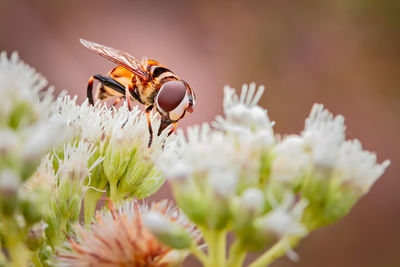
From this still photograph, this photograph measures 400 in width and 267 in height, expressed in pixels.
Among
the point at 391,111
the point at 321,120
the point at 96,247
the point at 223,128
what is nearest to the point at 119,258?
the point at 96,247

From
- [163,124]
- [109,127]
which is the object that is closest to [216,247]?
[109,127]

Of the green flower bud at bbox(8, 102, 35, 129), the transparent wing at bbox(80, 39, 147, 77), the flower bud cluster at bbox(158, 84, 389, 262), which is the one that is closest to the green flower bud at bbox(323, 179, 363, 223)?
the flower bud cluster at bbox(158, 84, 389, 262)

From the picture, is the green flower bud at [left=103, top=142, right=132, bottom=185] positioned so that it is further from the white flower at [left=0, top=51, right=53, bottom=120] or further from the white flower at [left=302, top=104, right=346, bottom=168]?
the white flower at [left=302, top=104, right=346, bottom=168]

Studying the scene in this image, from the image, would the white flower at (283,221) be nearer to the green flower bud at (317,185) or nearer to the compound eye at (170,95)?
the green flower bud at (317,185)

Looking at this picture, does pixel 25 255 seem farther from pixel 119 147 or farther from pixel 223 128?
pixel 223 128

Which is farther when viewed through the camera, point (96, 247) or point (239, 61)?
point (239, 61)

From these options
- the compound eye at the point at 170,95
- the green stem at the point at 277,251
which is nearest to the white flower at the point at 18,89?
the green stem at the point at 277,251

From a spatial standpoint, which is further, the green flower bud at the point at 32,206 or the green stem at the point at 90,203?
the green stem at the point at 90,203
